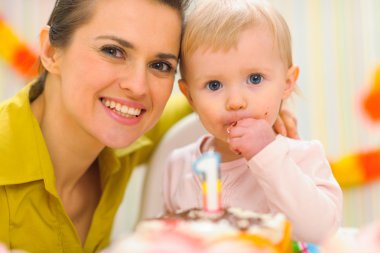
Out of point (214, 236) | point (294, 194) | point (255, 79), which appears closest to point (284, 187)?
point (294, 194)

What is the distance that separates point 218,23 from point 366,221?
1.69 m

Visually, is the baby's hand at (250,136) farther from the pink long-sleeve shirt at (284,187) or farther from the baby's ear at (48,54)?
the baby's ear at (48,54)

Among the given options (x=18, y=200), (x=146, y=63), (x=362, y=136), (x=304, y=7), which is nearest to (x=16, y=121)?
(x=18, y=200)

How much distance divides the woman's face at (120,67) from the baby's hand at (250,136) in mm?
283

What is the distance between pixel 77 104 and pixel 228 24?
0.45m

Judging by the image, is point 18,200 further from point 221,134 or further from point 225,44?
point 225,44

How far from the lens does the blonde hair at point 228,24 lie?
1.22 m

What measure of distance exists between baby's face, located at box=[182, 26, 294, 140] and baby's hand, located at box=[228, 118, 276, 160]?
43mm

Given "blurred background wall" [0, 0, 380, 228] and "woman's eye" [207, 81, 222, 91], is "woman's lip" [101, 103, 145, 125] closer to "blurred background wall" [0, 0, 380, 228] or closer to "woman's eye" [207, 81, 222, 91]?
"woman's eye" [207, 81, 222, 91]

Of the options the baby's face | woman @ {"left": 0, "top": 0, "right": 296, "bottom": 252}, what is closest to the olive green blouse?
woman @ {"left": 0, "top": 0, "right": 296, "bottom": 252}

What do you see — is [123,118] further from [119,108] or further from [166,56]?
[166,56]

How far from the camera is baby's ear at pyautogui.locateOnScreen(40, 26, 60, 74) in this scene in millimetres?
1441

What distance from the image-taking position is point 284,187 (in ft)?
3.60

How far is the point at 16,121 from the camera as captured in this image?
1402mm
